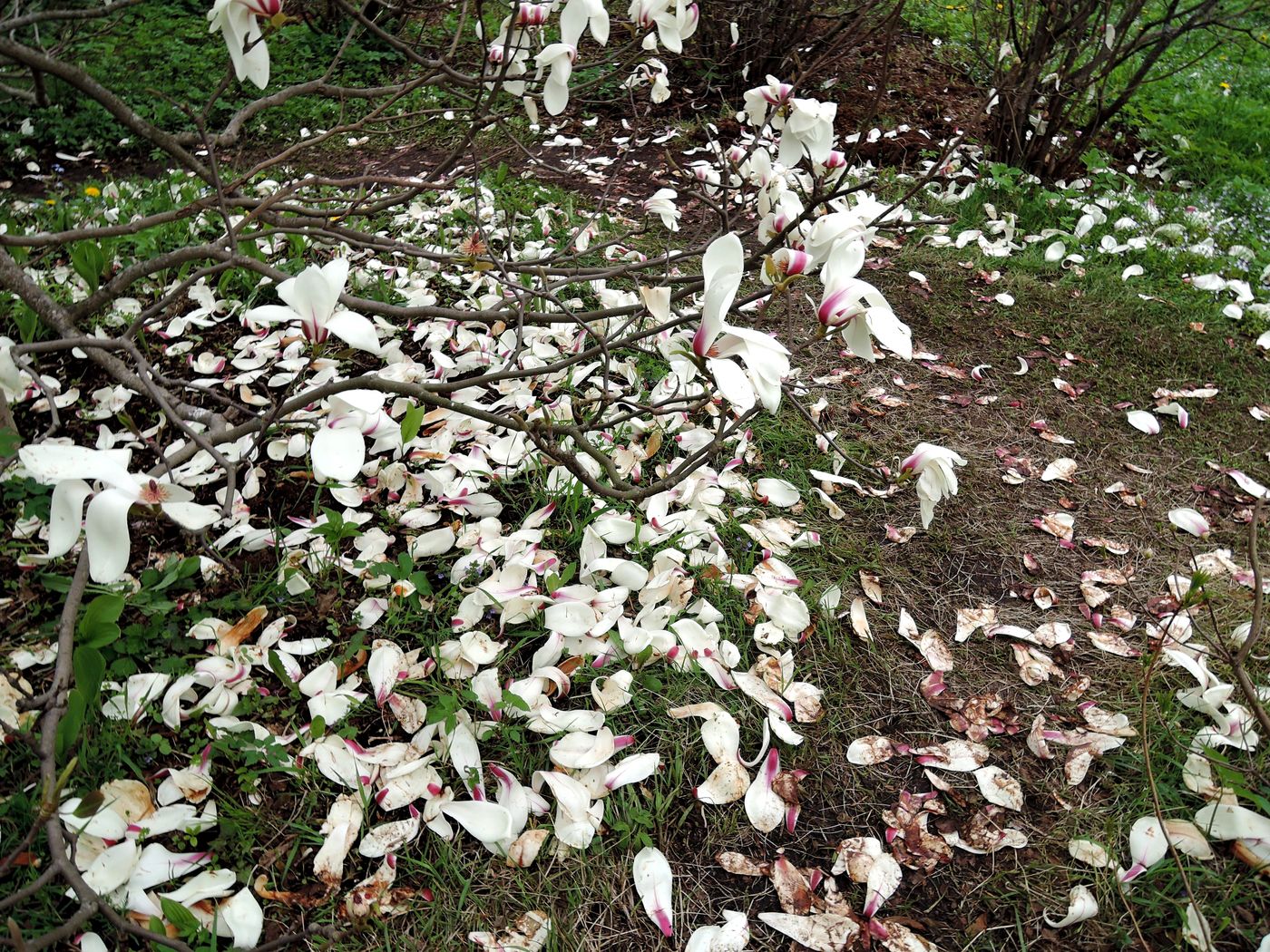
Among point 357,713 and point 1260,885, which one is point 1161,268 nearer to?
point 1260,885

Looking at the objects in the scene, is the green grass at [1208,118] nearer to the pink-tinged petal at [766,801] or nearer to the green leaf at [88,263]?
the pink-tinged petal at [766,801]

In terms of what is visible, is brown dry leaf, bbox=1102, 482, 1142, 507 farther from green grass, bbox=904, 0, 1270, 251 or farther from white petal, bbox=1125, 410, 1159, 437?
green grass, bbox=904, 0, 1270, 251

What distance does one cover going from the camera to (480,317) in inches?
58.9

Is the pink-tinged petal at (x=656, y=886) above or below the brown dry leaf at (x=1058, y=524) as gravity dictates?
below

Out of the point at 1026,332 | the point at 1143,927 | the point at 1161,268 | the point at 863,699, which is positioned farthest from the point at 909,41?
the point at 1143,927

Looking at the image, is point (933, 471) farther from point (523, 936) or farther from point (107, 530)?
point (107, 530)

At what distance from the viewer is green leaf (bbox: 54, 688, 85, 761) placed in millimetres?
945

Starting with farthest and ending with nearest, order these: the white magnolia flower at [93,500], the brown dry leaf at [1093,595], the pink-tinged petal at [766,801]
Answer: the brown dry leaf at [1093,595]
the pink-tinged petal at [766,801]
the white magnolia flower at [93,500]

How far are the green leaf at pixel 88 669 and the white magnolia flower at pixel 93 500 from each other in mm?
245

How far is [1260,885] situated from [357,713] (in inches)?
50.2

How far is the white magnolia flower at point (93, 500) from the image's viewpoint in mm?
707

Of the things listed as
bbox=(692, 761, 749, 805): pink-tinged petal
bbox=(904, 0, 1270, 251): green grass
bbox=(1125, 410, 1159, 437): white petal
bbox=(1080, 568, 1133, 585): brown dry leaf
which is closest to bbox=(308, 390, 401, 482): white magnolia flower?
bbox=(692, 761, 749, 805): pink-tinged petal

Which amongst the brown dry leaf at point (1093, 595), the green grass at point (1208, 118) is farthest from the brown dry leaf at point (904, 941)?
the green grass at point (1208, 118)

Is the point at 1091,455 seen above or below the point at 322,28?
below
